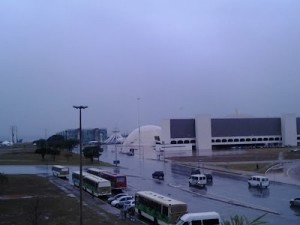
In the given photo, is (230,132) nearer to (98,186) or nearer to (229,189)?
(229,189)

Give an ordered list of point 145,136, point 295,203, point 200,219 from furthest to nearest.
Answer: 1. point 145,136
2. point 295,203
3. point 200,219

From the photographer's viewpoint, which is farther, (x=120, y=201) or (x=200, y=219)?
(x=120, y=201)

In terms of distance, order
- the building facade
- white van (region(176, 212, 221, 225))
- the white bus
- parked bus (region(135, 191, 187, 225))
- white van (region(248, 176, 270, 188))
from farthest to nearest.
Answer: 1. the building facade
2. white van (region(248, 176, 270, 188))
3. the white bus
4. parked bus (region(135, 191, 187, 225))
5. white van (region(176, 212, 221, 225))

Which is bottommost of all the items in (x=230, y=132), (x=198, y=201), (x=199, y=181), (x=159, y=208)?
(x=198, y=201)

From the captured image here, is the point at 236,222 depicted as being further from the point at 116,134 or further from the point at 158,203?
the point at 116,134

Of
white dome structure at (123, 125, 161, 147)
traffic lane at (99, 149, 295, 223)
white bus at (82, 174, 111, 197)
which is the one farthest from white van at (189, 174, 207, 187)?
white dome structure at (123, 125, 161, 147)

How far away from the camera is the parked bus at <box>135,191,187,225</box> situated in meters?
20.2

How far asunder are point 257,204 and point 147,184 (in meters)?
14.7

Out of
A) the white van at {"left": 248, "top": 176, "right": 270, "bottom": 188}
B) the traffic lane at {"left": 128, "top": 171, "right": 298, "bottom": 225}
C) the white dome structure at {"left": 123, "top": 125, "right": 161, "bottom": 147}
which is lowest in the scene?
the traffic lane at {"left": 128, "top": 171, "right": 298, "bottom": 225}

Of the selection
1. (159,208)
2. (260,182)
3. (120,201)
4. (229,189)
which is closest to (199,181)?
(229,189)

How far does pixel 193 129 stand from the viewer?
11712cm

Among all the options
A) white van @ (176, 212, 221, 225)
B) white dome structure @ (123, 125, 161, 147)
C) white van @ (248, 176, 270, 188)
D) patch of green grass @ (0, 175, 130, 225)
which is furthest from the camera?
white dome structure @ (123, 125, 161, 147)

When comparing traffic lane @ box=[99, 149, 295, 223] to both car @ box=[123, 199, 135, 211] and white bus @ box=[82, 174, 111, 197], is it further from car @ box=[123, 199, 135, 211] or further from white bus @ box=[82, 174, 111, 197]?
car @ box=[123, 199, 135, 211]

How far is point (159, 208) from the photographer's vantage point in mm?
21500
